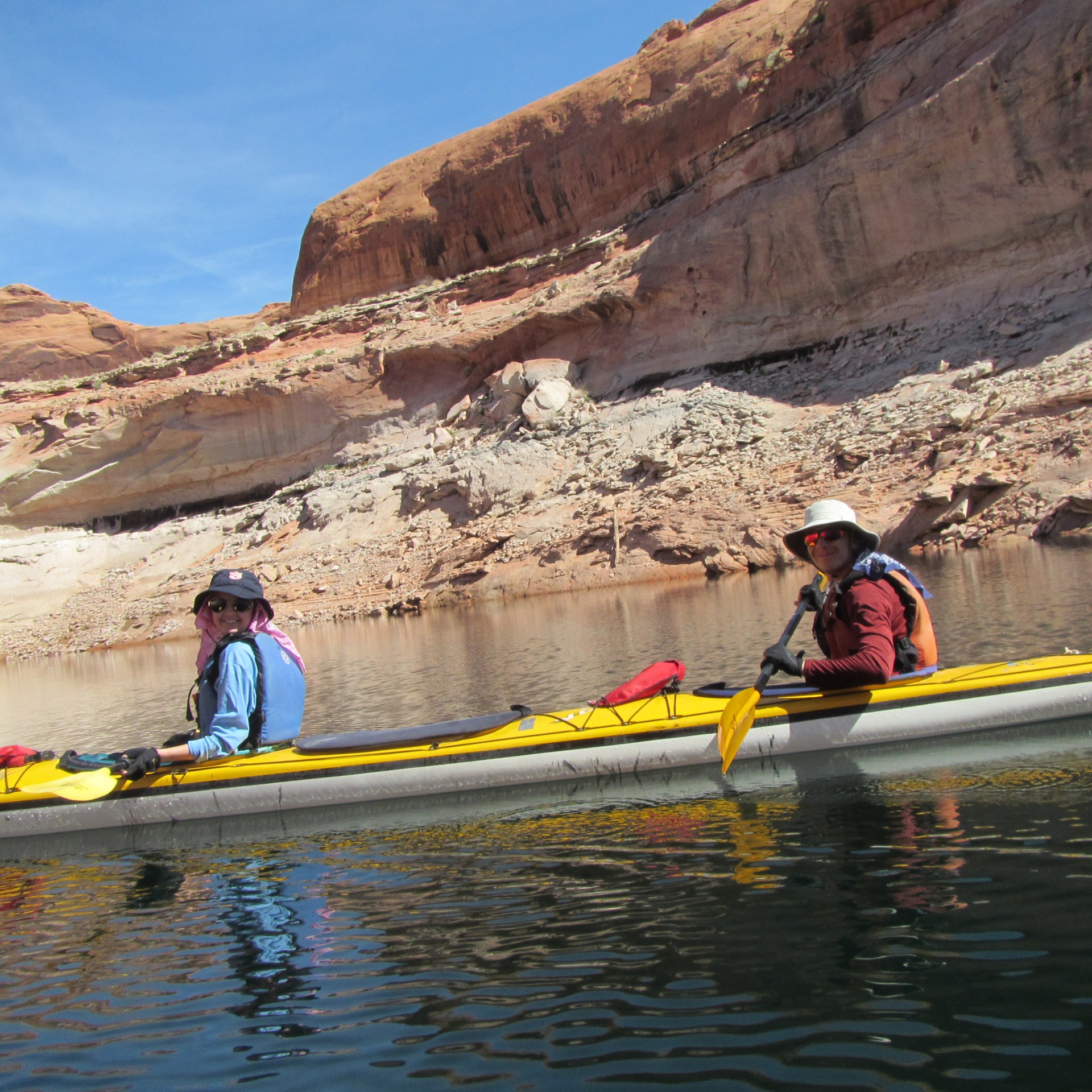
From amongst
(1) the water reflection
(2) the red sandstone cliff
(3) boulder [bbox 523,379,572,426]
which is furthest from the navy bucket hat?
(2) the red sandstone cliff

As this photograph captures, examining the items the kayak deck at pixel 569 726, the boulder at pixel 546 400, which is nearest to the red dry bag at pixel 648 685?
the kayak deck at pixel 569 726

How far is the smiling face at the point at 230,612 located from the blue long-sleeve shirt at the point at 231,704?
15 cm

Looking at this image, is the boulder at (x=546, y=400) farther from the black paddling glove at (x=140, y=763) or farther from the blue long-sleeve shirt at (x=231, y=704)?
the black paddling glove at (x=140, y=763)

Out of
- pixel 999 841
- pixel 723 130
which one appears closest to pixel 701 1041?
pixel 999 841

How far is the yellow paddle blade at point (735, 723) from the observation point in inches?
186

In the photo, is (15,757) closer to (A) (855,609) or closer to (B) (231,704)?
(B) (231,704)

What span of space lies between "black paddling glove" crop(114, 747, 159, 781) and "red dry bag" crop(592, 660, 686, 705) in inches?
97.4

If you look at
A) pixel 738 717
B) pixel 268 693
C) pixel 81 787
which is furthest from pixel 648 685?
pixel 81 787

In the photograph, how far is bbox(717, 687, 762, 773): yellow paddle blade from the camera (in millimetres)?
4727

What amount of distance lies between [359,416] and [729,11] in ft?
58.3

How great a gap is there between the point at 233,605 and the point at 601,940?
117 inches

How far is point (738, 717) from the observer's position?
486 centimetres

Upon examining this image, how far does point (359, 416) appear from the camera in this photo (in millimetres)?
31234

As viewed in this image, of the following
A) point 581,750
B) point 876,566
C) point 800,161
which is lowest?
point 581,750
